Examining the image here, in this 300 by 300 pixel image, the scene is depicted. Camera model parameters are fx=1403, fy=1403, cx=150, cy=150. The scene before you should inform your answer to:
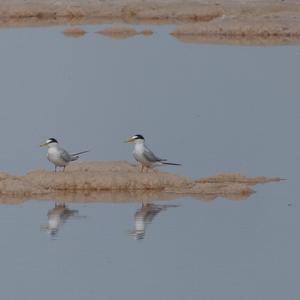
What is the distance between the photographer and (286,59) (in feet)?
106

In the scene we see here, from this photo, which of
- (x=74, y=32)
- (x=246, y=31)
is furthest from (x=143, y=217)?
(x=74, y=32)

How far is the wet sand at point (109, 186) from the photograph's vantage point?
1875 centimetres

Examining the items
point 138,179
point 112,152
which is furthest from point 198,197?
point 112,152

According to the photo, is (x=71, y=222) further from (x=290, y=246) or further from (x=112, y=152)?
(x=112, y=152)

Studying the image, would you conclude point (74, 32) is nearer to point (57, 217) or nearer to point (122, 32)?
point (122, 32)

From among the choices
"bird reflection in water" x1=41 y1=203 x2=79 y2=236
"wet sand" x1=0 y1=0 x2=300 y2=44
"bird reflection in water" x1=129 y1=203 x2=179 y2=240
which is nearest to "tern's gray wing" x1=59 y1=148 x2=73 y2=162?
"bird reflection in water" x1=41 y1=203 x2=79 y2=236

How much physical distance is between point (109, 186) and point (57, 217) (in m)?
1.39

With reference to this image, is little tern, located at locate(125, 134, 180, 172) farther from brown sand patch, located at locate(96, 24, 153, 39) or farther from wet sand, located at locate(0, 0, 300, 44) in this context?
brown sand patch, located at locate(96, 24, 153, 39)

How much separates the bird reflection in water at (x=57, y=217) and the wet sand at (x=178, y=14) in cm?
1895

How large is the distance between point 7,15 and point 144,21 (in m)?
3.98

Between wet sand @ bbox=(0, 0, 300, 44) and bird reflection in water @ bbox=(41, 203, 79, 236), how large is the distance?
19.0 m

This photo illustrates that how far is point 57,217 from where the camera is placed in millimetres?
17859

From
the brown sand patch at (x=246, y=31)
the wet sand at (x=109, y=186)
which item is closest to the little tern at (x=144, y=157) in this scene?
the wet sand at (x=109, y=186)

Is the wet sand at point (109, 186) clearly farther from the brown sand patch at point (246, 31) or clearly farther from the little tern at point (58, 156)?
the brown sand patch at point (246, 31)
